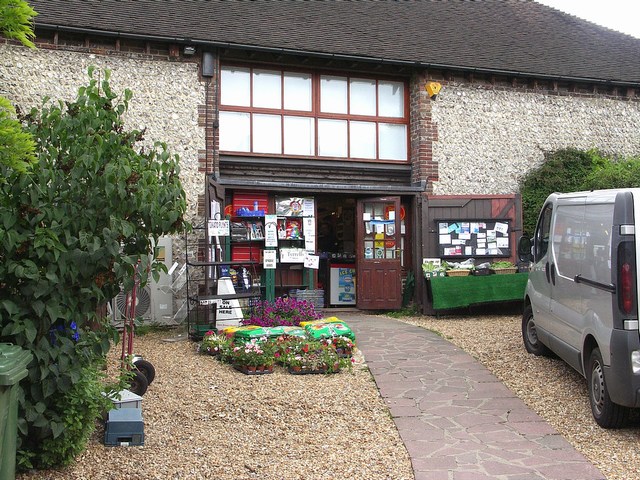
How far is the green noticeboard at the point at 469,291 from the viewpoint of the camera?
11.9m

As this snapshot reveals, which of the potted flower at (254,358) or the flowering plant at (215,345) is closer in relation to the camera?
the potted flower at (254,358)

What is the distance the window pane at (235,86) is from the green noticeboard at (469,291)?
16.4 ft

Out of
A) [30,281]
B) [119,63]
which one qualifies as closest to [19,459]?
[30,281]

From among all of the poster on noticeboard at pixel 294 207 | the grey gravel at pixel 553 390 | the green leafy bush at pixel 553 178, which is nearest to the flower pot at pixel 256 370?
the grey gravel at pixel 553 390

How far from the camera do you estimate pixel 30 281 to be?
3.97 m

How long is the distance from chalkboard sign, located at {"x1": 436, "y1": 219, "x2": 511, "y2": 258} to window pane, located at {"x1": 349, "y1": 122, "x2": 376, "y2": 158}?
202 cm

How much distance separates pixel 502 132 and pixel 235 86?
5.62 m

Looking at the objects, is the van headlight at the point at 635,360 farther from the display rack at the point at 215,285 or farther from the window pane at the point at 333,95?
the window pane at the point at 333,95

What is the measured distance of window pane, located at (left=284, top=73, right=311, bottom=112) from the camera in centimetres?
1261

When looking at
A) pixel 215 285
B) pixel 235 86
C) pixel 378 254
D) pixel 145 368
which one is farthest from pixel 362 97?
pixel 145 368

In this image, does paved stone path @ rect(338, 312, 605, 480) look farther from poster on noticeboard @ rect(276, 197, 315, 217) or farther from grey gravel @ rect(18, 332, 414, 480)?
poster on noticeboard @ rect(276, 197, 315, 217)

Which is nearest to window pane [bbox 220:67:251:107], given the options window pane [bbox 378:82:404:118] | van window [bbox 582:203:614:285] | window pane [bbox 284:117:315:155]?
window pane [bbox 284:117:315:155]

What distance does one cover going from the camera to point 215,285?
10719mm

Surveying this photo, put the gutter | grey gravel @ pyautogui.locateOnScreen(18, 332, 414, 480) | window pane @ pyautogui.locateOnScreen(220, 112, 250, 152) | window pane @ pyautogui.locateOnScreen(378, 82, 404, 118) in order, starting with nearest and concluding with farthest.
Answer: grey gravel @ pyautogui.locateOnScreen(18, 332, 414, 480) → the gutter → window pane @ pyautogui.locateOnScreen(220, 112, 250, 152) → window pane @ pyautogui.locateOnScreen(378, 82, 404, 118)
